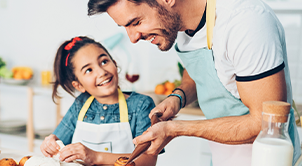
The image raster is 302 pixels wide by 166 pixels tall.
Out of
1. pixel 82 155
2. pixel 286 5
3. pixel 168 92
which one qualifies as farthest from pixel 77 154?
pixel 286 5

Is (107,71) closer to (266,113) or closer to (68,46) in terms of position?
(68,46)

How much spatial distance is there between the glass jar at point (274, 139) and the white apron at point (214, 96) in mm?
352

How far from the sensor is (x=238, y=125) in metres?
0.79

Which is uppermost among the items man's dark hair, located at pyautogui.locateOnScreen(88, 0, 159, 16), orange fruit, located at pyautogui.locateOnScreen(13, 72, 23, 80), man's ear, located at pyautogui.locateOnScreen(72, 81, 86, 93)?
man's dark hair, located at pyautogui.locateOnScreen(88, 0, 159, 16)

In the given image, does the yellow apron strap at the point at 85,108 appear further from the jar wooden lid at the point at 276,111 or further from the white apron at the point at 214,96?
the jar wooden lid at the point at 276,111

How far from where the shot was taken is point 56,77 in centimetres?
139

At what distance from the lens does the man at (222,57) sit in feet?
2.33

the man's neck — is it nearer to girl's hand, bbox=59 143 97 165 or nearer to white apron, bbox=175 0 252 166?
white apron, bbox=175 0 252 166

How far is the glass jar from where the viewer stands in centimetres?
54

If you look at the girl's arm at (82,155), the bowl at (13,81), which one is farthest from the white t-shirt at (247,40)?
the bowl at (13,81)

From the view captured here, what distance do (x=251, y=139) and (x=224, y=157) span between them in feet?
1.10

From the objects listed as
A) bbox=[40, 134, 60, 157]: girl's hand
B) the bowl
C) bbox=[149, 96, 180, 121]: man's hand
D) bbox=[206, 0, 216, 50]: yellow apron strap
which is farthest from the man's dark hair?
the bowl

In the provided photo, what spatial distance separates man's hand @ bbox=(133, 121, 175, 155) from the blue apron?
24cm

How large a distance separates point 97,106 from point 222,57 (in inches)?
30.0
